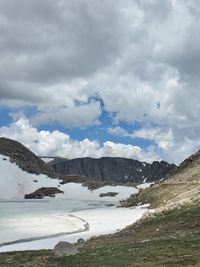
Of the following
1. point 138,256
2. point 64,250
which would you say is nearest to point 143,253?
point 138,256

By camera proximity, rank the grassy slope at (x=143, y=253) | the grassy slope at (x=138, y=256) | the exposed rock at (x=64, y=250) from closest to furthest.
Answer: the grassy slope at (x=138, y=256)
the grassy slope at (x=143, y=253)
the exposed rock at (x=64, y=250)

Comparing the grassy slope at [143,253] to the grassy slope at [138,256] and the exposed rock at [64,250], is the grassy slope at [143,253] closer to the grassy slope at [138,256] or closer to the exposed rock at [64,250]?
the grassy slope at [138,256]

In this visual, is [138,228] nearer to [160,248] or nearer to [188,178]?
[160,248]

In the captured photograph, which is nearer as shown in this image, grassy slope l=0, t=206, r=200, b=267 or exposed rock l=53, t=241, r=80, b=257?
grassy slope l=0, t=206, r=200, b=267

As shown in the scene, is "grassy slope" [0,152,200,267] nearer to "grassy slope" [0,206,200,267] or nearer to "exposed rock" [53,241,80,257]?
"grassy slope" [0,206,200,267]

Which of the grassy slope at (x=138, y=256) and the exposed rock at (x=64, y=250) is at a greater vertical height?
the exposed rock at (x=64, y=250)

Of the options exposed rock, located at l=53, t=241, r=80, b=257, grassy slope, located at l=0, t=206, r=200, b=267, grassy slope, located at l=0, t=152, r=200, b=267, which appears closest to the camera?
grassy slope, located at l=0, t=206, r=200, b=267

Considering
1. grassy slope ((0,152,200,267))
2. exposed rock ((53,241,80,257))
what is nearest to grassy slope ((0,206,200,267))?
grassy slope ((0,152,200,267))

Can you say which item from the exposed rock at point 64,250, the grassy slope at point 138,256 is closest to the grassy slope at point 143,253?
the grassy slope at point 138,256

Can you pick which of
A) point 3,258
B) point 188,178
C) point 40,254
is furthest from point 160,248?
point 188,178

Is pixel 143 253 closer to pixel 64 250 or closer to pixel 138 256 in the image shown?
pixel 138 256

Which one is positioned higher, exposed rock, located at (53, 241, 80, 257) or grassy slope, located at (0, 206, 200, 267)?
exposed rock, located at (53, 241, 80, 257)

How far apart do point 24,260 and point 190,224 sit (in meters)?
20.5

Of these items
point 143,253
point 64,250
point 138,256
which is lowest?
point 138,256
